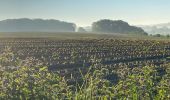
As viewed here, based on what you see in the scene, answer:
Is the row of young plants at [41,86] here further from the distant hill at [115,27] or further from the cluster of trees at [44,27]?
the distant hill at [115,27]

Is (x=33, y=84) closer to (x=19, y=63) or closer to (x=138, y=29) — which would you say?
(x=19, y=63)

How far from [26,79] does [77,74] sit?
13.3 m

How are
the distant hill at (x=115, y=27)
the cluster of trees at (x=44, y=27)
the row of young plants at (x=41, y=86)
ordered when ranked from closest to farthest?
the row of young plants at (x=41, y=86) → the distant hill at (x=115, y=27) → the cluster of trees at (x=44, y=27)

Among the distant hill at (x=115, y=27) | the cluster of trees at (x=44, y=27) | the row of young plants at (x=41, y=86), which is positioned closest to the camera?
the row of young plants at (x=41, y=86)

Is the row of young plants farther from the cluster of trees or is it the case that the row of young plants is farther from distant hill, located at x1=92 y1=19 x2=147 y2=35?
distant hill, located at x1=92 y1=19 x2=147 y2=35

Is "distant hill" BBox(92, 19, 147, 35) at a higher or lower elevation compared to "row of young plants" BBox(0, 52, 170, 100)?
lower

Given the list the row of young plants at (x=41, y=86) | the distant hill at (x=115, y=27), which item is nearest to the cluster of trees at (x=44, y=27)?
the distant hill at (x=115, y=27)

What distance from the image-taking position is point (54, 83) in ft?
18.0

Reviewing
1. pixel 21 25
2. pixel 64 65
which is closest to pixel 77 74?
pixel 64 65

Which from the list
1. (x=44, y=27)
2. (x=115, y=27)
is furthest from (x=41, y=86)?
(x=44, y=27)

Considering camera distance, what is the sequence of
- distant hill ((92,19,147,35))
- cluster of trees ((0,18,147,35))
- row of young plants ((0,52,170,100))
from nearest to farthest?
row of young plants ((0,52,170,100)) → distant hill ((92,19,147,35)) → cluster of trees ((0,18,147,35))

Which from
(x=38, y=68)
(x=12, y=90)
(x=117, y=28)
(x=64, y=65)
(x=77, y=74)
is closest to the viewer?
(x=12, y=90)

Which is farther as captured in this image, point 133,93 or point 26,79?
point 133,93

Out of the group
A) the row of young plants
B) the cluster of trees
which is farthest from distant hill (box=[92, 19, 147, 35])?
the row of young plants
